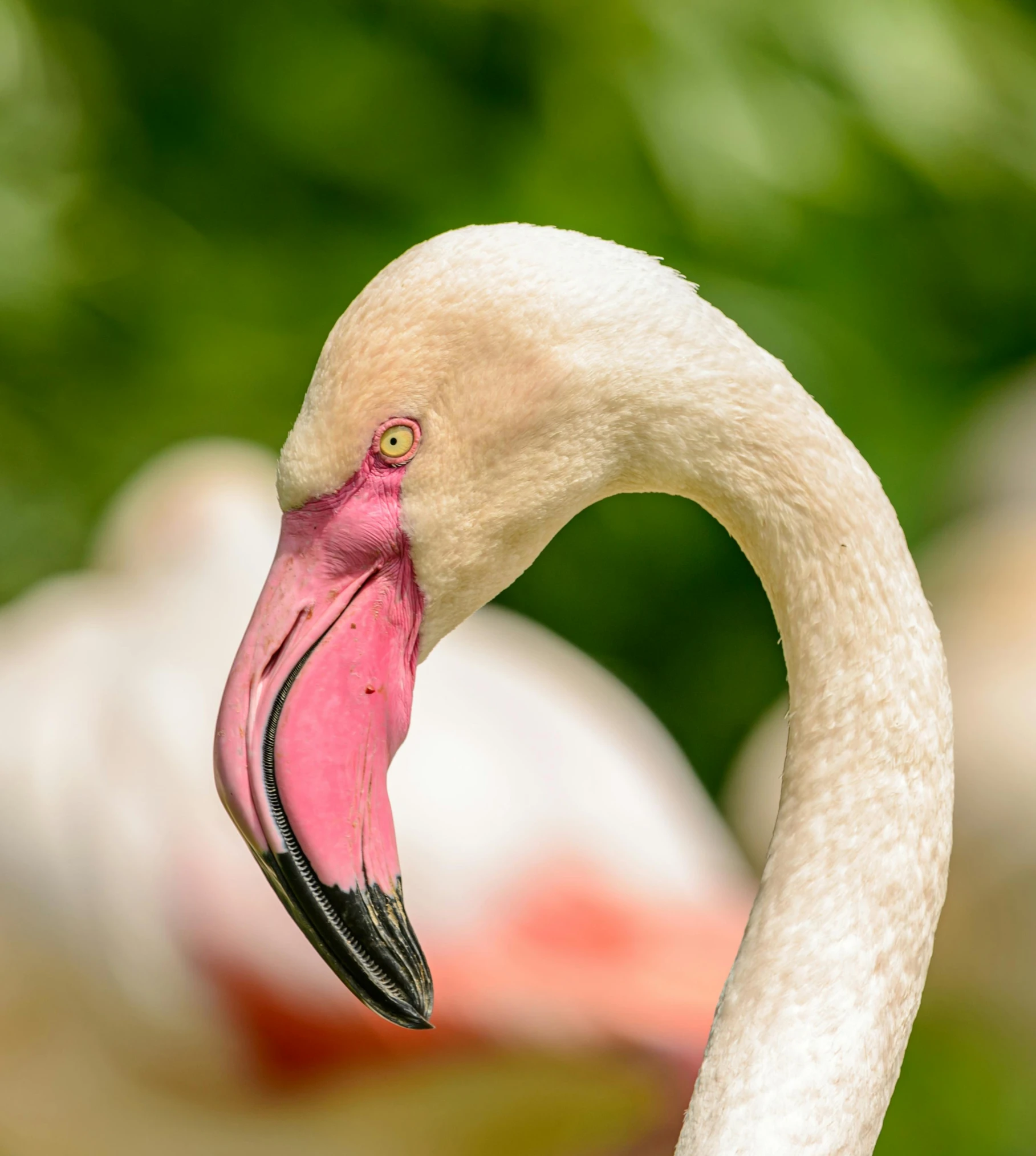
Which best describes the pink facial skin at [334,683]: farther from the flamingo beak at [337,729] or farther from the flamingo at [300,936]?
the flamingo at [300,936]

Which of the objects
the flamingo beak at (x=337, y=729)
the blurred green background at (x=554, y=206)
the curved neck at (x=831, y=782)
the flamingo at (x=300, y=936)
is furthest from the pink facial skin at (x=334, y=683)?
the blurred green background at (x=554, y=206)

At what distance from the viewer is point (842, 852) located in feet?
3.07

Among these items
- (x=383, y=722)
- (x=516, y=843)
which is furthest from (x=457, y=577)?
(x=516, y=843)

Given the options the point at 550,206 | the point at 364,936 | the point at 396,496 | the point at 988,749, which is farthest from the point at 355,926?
the point at 550,206

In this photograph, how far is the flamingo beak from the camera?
0.91 meters

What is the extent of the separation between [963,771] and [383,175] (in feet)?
6.31

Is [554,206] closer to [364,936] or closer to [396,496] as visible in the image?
[396,496]

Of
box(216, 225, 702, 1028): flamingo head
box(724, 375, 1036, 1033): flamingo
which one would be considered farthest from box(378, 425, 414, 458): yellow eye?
box(724, 375, 1036, 1033): flamingo

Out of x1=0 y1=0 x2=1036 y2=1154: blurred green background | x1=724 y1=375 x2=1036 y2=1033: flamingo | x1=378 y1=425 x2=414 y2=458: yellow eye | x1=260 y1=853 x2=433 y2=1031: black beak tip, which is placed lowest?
x1=260 y1=853 x2=433 y2=1031: black beak tip

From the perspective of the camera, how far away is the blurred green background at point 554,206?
3.23 m

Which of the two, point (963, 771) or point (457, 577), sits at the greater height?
point (963, 771)

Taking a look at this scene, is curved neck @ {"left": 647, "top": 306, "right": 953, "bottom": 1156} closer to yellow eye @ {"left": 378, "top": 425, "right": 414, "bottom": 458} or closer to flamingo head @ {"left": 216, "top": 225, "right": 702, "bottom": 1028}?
flamingo head @ {"left": 216, "top": 225, "right": 702, "bottom": 1028}

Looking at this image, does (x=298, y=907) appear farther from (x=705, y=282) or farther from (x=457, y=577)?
(x=705, y=282)

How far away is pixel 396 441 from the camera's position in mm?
932
